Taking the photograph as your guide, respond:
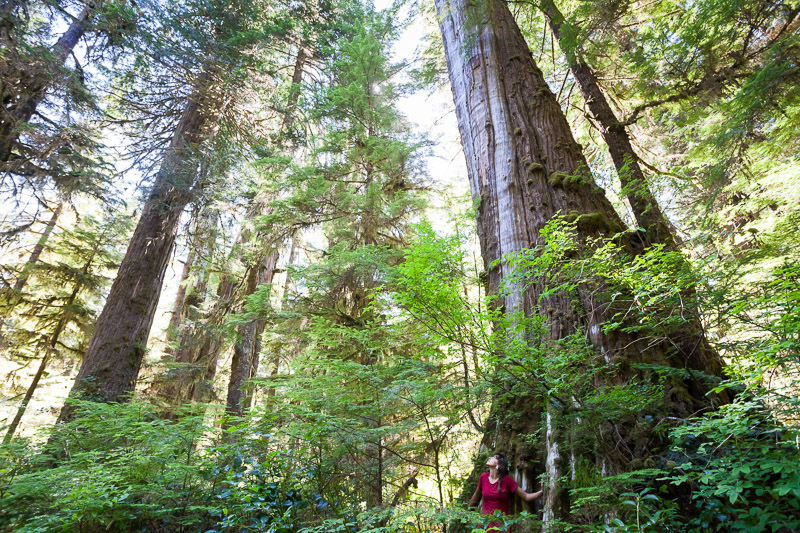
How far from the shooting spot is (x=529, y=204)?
13.5 ft

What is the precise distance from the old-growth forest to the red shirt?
0.12 m

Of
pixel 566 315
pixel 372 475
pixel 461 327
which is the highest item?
pixel 566 315

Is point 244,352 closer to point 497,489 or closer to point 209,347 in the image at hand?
point 209,347

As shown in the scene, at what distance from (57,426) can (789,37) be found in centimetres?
893

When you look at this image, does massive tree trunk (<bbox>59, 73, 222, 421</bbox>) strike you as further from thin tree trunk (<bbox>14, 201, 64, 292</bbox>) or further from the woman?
the woman

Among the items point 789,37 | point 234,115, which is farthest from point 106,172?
point 789,37

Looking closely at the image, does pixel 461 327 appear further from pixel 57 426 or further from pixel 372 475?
pixel 57 426

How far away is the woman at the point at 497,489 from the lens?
309 cm

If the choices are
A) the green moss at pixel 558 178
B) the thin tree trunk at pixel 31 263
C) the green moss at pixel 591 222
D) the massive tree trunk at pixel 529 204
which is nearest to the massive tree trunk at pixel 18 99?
the thin tree trunk at pixel 31 263

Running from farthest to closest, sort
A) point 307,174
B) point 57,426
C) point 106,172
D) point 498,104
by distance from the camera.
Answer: point 106,172 → point 307,174 → point 498,104 → point 57,426

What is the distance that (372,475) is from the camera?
12.3ft

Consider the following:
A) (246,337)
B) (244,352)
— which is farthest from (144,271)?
(244,352)

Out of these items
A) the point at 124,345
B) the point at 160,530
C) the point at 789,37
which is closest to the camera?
the point at 160,530

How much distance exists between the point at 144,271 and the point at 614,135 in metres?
9.09
